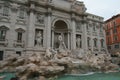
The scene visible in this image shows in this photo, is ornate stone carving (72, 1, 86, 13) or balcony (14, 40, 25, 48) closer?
balcony (14, 40, 25, 48)

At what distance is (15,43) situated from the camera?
17.4 metres

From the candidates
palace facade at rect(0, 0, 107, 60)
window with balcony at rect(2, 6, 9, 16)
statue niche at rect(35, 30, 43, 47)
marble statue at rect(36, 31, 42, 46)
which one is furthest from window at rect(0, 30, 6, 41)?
marble statue at rect(36, 31, 42, 46)

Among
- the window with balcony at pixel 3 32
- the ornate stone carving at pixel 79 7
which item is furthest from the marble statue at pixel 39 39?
the ornate stone carving at pixel 79 7

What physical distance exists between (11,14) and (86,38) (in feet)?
46.8

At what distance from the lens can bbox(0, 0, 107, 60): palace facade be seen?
17.4m

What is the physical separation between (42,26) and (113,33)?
21929 millimetres

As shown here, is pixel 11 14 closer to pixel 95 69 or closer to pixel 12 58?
pixel 12 58

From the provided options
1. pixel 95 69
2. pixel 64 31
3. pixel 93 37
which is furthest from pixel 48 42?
pixel 93 37

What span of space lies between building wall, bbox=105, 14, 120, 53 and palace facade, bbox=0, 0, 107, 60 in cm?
798

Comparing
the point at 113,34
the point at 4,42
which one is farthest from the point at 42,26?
the point at 113,34

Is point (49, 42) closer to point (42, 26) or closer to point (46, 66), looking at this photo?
point (42, 26)

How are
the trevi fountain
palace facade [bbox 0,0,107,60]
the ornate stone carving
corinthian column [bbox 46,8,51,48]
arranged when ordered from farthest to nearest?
the ornate stone carving, corinthian column [bbox 46,8,51,48], palace facade [bbox 0,0,107,60], the trevi fountain

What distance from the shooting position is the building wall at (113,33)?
31156 millimetres

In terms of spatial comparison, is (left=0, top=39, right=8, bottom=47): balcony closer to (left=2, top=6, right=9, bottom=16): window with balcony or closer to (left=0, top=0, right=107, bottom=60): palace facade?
(left=0, top=0, right=107, bottom=60): palace facade
